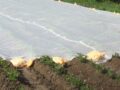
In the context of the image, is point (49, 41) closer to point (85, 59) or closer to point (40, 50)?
point (40, 50)

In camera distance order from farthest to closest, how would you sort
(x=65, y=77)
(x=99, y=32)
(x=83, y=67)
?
1. (x=99, y=32)
2. (x=83, y=67)
3. (x=65, y=77)

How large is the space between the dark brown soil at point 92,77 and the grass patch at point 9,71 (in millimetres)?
776

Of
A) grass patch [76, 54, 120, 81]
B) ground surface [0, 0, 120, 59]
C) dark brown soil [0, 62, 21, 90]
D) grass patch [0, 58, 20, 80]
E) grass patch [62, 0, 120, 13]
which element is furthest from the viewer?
grass patch [62, 0, 120, 13]

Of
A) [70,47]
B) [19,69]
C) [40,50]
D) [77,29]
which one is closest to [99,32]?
[77,29]

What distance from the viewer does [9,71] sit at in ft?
18.4

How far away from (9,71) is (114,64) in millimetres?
1609

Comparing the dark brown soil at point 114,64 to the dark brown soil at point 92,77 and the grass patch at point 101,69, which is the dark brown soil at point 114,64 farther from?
Result: the dark brown soil at point 92,77

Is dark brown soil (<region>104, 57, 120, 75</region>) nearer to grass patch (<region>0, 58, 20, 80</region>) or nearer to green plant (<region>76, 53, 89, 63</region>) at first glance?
green plant (<region>76, 53, 89, 63</region>)

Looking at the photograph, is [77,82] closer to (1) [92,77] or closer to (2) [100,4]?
(1) [92,77]

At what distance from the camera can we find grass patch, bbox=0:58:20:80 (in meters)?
5.47

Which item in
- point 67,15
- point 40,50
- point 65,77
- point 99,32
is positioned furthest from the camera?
point 67,15

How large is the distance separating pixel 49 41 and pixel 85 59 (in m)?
0.91

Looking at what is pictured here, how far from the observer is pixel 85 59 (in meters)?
6.28

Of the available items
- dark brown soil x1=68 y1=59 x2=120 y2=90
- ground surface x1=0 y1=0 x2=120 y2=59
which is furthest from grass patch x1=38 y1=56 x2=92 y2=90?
ground surface x1=0 y1=0 x2=120 y2=59
